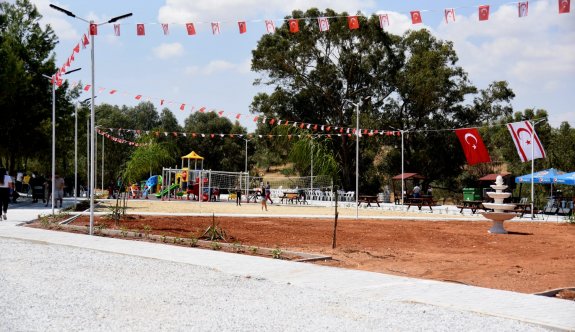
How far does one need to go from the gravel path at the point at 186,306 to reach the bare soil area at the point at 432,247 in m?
3.00

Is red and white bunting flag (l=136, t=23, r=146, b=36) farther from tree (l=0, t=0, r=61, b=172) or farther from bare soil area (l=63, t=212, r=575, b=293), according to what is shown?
tree (l=0, t=0, r=61, b=172)

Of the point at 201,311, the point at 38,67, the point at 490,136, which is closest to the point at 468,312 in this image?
the point at 201,311

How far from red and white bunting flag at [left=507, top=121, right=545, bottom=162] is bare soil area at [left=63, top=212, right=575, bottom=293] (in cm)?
1037

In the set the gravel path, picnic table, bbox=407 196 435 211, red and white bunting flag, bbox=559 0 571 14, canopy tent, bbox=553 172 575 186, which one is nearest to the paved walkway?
the gravel path

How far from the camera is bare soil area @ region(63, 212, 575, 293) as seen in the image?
12.4 meters

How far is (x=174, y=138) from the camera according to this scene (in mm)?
89000

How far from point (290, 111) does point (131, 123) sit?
123 ft

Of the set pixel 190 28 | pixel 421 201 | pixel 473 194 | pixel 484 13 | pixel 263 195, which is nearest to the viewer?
pixel 484 13

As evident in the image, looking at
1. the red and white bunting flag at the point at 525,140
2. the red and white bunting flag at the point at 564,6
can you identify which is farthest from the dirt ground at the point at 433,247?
the red and white bunting flag at the point at 525,140

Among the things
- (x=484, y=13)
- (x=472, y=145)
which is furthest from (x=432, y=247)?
(x=472, y=145)

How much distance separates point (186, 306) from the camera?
8.76m

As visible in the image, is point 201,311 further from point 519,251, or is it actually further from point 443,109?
point 443,109

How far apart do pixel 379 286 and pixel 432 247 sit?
762 centimetres

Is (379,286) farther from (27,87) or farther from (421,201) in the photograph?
(27,87)
